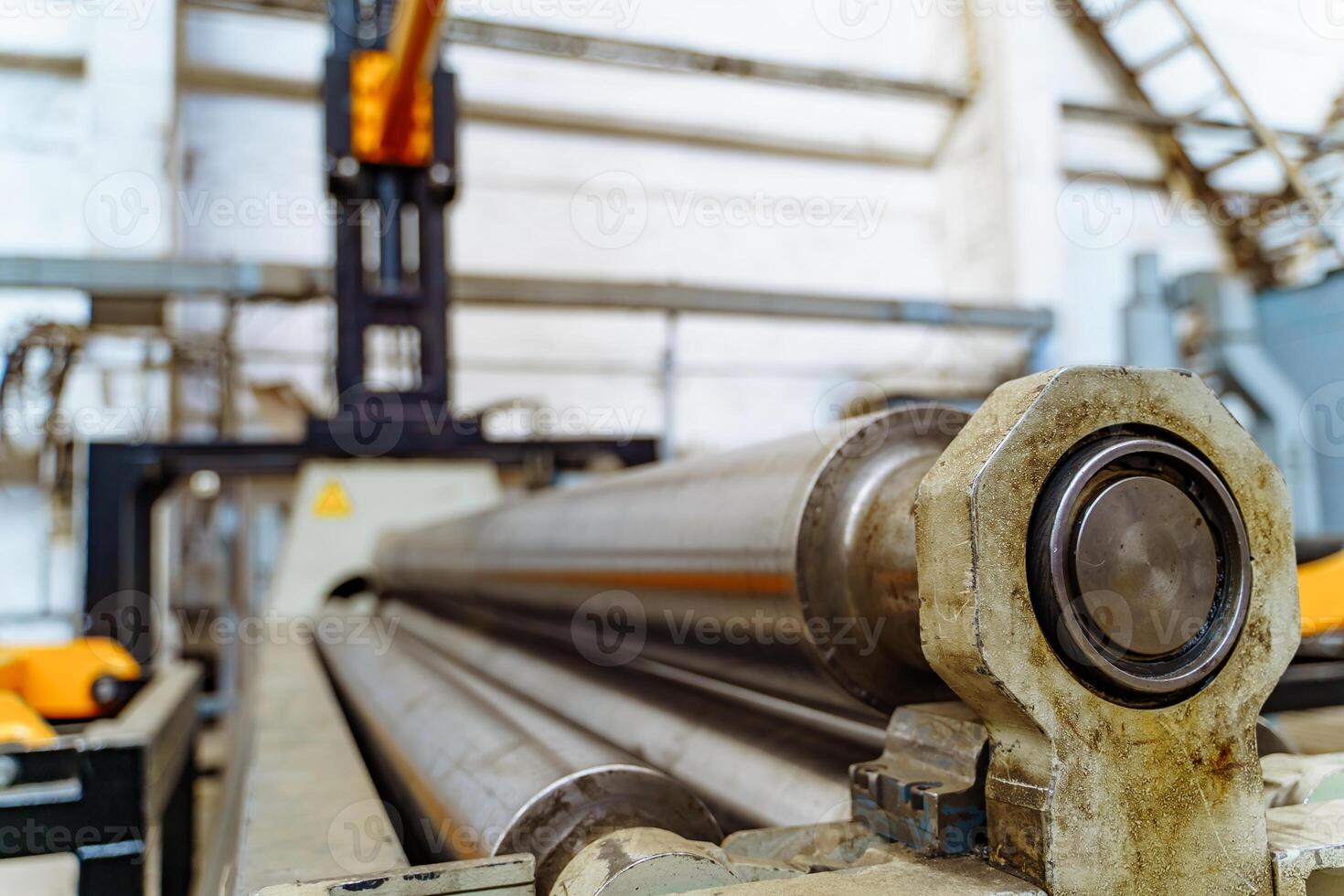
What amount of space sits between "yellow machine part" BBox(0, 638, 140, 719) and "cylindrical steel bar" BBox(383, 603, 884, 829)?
0.82 meters

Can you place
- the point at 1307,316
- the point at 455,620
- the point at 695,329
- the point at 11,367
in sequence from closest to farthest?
1. the point at 455,620
2. the point at 11,367
3. the point at 1307,316
4. the point at 695,329

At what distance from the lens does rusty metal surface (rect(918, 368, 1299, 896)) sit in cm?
50

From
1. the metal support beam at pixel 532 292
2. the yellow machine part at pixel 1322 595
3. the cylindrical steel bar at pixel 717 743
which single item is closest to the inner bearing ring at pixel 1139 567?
the cylindrical steel bar at pixel 717 743

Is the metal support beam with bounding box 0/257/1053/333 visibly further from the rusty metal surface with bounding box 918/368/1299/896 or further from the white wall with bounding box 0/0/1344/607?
the rusty metal surface with bounding box 918/368/1299/896

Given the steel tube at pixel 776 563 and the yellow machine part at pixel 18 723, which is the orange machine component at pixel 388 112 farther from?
the steel tube at pixel 776 563

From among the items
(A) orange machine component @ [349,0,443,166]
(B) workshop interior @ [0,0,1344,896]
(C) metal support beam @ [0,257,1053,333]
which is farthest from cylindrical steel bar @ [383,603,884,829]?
(C) metal support beam @ [0,257,1053,333]

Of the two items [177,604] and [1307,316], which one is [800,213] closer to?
→ [1307,316]

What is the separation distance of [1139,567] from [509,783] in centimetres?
44

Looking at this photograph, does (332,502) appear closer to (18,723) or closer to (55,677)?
(55,677)

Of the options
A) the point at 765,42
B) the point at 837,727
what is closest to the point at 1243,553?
the point at 837,727

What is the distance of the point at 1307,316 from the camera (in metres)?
5.08

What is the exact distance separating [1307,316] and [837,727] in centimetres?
536

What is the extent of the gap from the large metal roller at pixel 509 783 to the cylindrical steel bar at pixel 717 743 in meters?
0.07

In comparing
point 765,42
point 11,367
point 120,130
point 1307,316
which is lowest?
point 11,367
